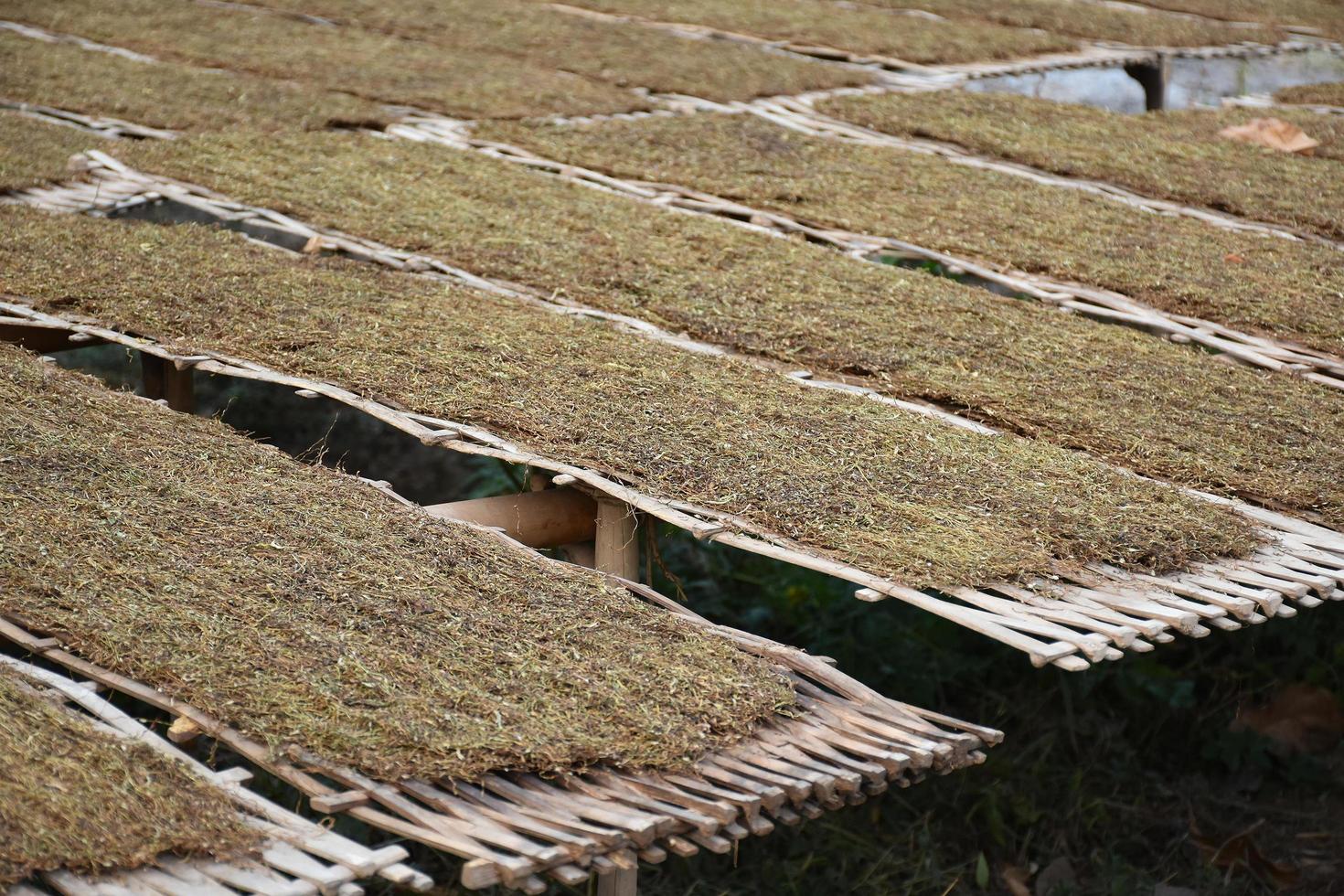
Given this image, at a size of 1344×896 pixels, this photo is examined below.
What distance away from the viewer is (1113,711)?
4367 mm

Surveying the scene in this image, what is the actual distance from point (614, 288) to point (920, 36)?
3.63 m

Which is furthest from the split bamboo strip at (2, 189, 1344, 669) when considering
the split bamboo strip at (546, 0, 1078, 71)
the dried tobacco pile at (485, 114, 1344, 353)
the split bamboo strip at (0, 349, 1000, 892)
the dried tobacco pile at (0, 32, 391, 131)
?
the split bamboo strip at (546, 0, 1078, 71)

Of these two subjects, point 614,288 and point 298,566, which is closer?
point 298,566

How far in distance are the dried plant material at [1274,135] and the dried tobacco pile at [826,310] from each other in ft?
4.17

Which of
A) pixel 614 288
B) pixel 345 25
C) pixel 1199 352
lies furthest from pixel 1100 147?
pixel 345 25

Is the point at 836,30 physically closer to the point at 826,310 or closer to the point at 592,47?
the point at 592,47

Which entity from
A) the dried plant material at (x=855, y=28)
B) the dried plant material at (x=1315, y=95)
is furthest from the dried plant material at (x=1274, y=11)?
the dried plant material at (x=855, y=28)

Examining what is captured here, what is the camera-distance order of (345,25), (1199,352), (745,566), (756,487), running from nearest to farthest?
(756,487) → (1199,352) → (745,566) → (345,25)

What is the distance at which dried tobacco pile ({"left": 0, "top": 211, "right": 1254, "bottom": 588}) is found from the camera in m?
2.44

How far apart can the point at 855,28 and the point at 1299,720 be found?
389 centimetres

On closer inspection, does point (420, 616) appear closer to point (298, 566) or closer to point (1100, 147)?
point (298, 566)

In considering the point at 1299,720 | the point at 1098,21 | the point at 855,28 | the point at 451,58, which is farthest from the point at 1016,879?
the point at 1098,21

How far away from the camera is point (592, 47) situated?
252 inches

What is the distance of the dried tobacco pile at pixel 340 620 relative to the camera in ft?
6.21
